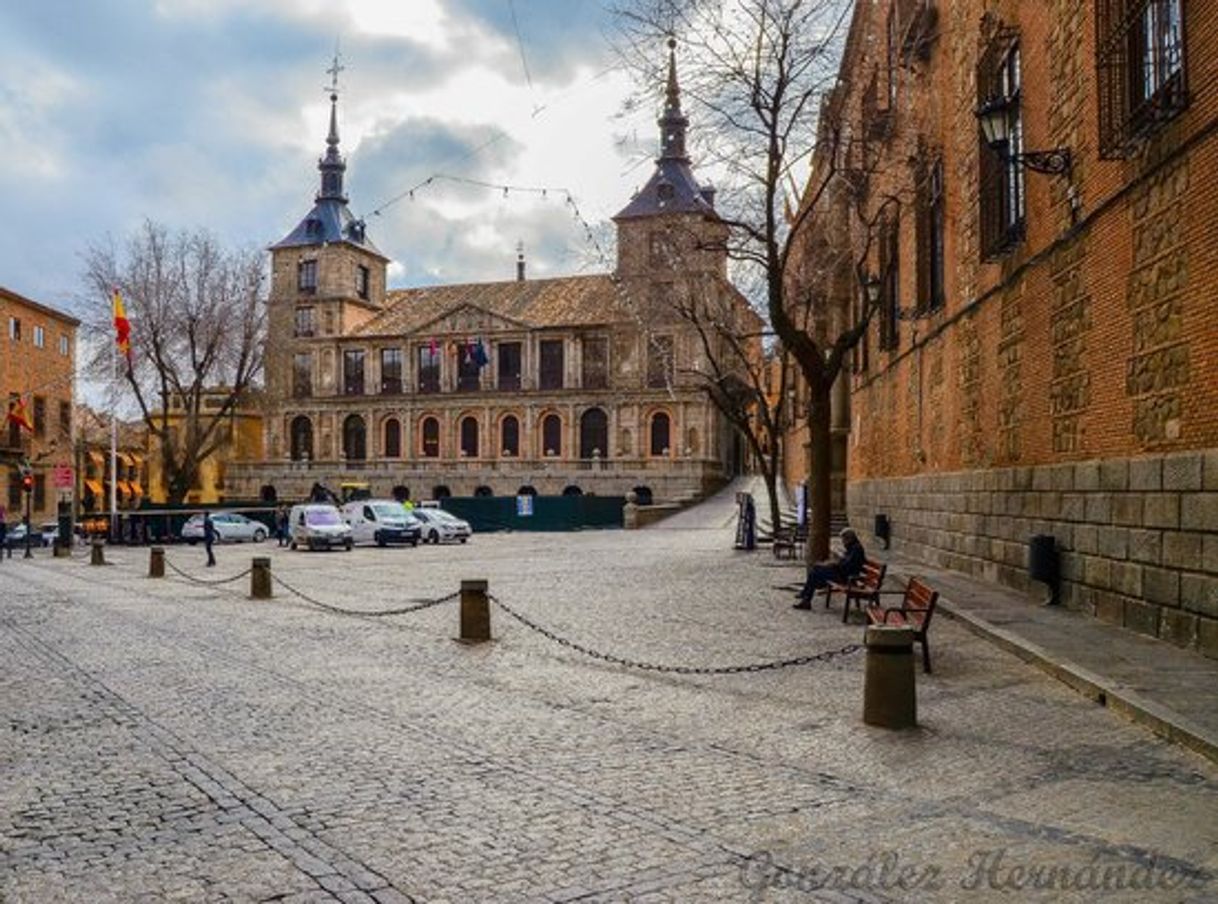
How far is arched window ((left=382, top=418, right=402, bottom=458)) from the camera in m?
75.2

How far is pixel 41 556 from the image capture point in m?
36.0

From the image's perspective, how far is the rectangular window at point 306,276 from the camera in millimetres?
78938

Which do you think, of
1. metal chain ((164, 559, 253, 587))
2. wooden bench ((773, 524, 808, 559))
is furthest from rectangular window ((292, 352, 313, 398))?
wooden bench ((773, 524, 808, 559))

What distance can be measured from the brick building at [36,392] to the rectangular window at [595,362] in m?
30.1

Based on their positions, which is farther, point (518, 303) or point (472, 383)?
point (518, 303)

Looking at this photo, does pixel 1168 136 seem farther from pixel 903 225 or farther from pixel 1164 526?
pixel 903 225

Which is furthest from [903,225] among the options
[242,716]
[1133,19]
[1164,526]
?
[242,716]

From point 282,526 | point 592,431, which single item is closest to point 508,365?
point 592,431

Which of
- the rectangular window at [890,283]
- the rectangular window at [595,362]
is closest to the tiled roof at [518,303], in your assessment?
the rectangular window at [595,362]

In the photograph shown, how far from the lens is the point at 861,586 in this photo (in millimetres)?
14008

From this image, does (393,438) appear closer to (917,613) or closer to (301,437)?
(301,437)

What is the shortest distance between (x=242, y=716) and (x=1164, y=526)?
8.39 m

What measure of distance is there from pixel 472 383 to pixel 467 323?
13.5 ft

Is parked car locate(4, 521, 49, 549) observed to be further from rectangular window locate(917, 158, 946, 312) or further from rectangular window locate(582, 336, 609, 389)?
rectangular window locate(917, 158, 946, 312)
